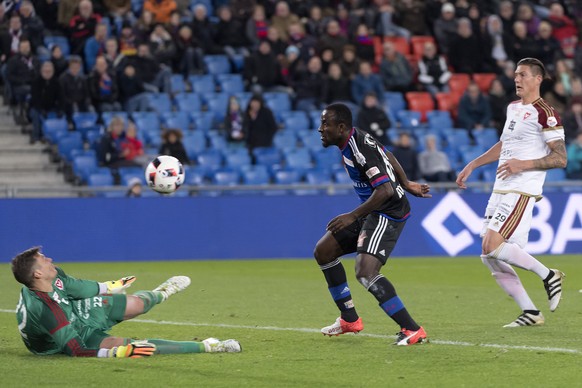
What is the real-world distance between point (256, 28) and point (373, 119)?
3.46 metres

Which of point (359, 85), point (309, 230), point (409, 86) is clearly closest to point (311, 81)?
point (359, 85)

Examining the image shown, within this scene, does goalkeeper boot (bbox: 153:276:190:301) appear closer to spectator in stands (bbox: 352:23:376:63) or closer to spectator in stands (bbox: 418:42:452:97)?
spectator in stands (bbox: 352:23:376:63)

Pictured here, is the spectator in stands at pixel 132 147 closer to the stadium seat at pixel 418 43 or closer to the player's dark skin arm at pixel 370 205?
the stadium seat at pixel 418 43

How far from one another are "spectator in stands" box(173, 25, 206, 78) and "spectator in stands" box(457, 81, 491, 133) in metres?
5.46

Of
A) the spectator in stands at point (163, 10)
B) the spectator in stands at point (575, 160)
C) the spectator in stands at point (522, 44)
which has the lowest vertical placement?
the spectator in stands at point (575, 160)

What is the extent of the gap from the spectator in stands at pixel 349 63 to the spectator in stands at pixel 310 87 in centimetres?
73

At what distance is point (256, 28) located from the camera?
953 inches

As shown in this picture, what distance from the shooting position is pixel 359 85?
2369 centimetres

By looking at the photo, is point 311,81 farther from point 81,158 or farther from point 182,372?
point 182,372

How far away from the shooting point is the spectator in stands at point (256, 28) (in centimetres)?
2416

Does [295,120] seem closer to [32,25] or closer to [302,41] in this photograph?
[302,41]

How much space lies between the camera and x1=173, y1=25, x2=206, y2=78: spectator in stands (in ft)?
75.7

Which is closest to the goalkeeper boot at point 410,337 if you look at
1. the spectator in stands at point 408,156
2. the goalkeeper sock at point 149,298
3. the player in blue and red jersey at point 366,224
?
the player in blue and red jersey at point 366,224

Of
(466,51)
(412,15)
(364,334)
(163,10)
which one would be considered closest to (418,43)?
(412,15)
